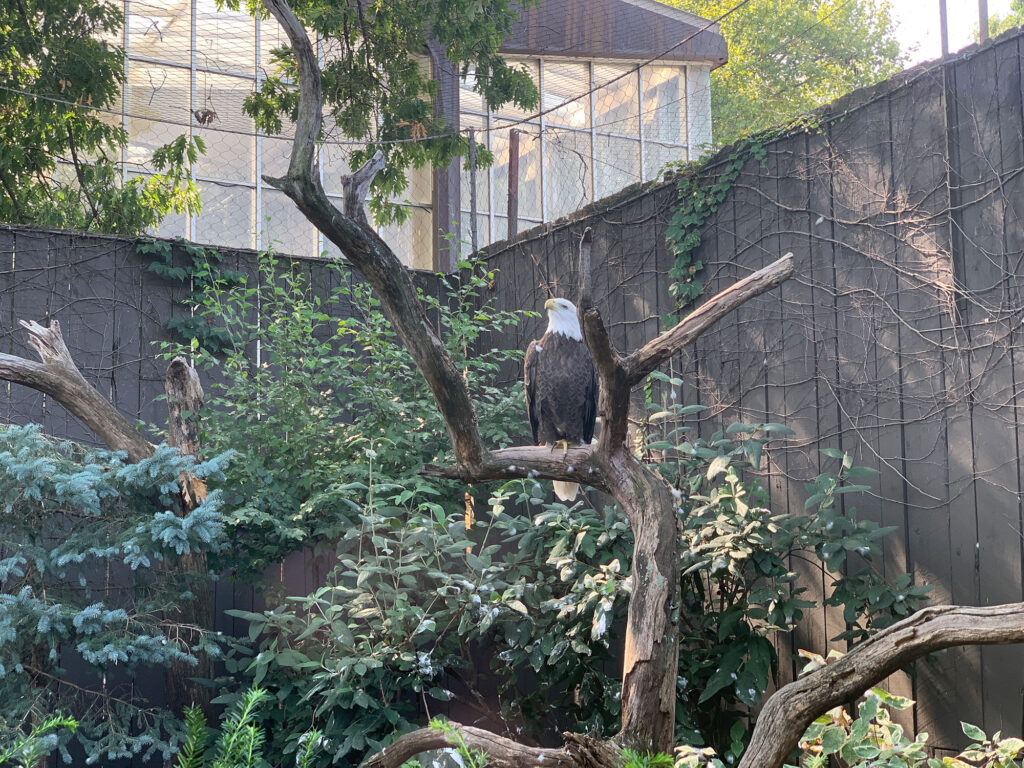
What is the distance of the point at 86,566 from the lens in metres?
3.17

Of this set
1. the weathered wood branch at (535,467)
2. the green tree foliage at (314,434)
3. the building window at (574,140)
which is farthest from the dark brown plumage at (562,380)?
the building window at (574,140)

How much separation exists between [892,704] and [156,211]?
5.56 meters

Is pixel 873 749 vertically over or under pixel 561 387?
under

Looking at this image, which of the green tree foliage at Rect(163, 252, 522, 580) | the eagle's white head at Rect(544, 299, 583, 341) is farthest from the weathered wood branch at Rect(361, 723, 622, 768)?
the eagle's white head at Rect(544, 299, 583, 341)

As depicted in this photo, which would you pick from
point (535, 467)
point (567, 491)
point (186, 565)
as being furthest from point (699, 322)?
point (186, 565)

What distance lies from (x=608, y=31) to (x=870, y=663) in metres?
8.01

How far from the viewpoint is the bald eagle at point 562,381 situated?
3473mm

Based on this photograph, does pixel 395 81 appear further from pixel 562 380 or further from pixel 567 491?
pixel 567 491

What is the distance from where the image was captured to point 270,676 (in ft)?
11.0

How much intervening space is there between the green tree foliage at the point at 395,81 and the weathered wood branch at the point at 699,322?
11.4 feet

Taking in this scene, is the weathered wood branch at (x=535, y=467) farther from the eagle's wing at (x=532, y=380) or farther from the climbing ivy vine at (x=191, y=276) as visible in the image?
the climbing ivy vine at (x=191, y=276)

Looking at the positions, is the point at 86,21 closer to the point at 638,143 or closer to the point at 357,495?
the point at 357,495

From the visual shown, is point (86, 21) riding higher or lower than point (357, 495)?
higher

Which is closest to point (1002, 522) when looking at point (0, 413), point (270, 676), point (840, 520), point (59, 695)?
point (840, 520)
